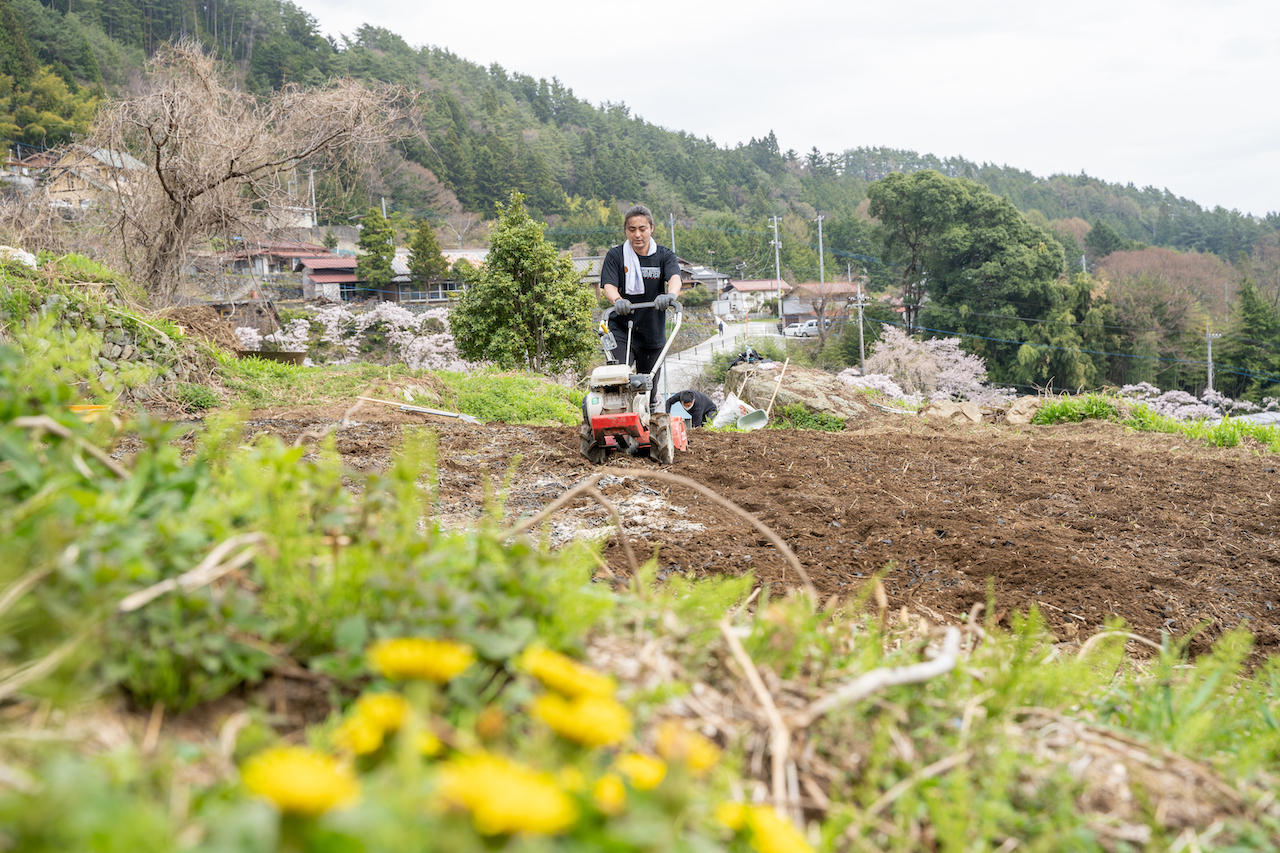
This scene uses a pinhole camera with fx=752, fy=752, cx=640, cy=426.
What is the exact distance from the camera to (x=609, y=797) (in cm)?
68

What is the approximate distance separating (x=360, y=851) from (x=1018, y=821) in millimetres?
983

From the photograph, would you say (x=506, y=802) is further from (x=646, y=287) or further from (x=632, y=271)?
(x=646, y=287)

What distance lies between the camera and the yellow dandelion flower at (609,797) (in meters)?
0.67

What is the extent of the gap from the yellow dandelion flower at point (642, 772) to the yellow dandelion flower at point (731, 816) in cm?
9

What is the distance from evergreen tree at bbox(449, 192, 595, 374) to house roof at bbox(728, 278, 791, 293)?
53498 millimetres

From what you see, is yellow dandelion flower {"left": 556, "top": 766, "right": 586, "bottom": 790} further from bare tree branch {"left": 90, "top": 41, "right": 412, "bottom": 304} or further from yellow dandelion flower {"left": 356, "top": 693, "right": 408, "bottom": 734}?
bare tree branch {"left": 90, "top": 41, "right": 412, "bottom": 304}

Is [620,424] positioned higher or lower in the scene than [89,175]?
lower

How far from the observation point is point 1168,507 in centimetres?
527

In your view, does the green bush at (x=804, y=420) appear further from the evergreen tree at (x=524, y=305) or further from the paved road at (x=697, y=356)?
the paved road at (x=697, y=356)

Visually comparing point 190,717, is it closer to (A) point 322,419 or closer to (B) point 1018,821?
(B) point 1018,821

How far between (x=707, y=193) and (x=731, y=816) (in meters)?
89.6

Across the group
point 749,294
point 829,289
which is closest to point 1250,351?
point 829,289

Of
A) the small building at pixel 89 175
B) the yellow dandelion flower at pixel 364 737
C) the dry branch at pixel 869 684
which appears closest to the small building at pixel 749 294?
the small building at pixel 89 175

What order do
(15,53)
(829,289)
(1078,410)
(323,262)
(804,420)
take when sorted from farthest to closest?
(323,262) < (829,289) < (15,53) < (804,420) < (1078,410)
